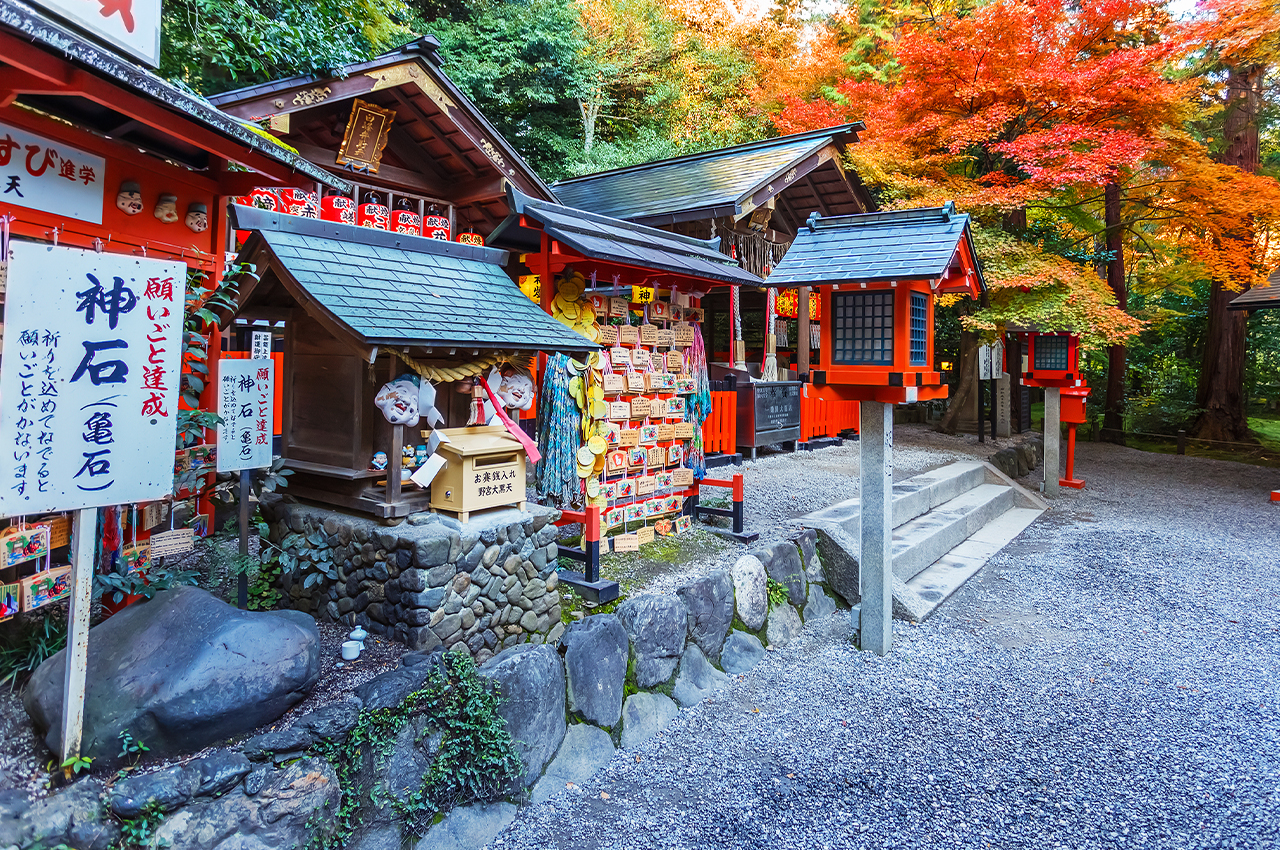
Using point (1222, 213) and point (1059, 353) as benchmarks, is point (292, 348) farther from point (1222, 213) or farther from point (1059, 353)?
point (1222, 213)

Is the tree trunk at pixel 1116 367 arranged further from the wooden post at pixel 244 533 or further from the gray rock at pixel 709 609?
the wooden post at pixel 244 533

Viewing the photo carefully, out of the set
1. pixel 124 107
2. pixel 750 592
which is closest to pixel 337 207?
pixel 124 107

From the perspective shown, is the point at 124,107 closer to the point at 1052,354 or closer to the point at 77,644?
the point at 77,644

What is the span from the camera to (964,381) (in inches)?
651

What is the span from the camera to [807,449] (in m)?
13.1

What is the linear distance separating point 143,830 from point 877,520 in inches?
211

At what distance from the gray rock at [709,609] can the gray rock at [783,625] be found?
580 mm

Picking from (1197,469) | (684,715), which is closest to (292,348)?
(684,715)

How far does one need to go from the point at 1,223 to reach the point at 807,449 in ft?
38.5

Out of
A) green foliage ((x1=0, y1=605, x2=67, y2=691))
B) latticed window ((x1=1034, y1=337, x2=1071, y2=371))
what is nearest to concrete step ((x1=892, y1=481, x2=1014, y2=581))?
latticed window ((x1=1034, y1=337, x2=1071, y2=371))

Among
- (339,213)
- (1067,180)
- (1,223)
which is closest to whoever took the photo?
(1,223)

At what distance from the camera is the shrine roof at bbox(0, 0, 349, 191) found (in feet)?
9.02

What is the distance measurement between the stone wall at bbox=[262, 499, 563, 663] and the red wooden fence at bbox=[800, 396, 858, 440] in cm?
877

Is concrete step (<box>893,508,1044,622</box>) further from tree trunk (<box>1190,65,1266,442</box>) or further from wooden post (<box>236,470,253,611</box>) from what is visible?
tree trunk (<box>1190,65,1266,442</box>)
